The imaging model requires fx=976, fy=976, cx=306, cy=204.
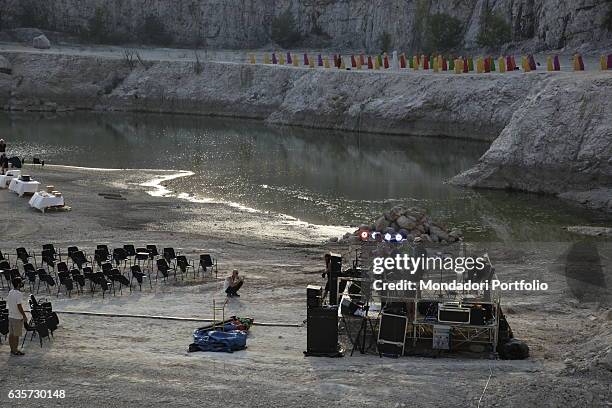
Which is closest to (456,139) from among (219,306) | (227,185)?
(227,185)

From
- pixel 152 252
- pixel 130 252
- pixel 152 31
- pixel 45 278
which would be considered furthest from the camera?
pixel 152 31

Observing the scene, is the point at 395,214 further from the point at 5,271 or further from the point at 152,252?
the point at 5,271

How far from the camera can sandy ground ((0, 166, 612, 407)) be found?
1310 centimetres

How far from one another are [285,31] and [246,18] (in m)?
5.11

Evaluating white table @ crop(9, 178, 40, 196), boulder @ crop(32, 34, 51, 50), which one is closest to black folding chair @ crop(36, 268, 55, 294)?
white table @ crop(9, 178, 40, 196)

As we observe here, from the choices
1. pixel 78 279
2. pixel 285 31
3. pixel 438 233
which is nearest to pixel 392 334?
pixel 78 279

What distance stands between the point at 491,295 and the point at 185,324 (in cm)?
507

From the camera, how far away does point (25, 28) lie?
8038 cm

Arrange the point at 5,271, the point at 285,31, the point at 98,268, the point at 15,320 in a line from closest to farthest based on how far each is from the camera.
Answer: the point at 15,320 < the point at 5,271 < the point at 98,268 < the point at 285,31

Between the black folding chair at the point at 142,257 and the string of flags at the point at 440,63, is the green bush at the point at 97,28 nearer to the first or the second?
the string of flags at the point at 440,63

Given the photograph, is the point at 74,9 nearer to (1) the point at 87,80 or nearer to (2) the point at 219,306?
(1) the point at 87,80

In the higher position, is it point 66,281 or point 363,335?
point 66,281

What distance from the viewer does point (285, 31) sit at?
80.8 m

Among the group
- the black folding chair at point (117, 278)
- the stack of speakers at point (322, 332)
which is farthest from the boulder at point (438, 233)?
the stack of speakers at point (322, 332)
